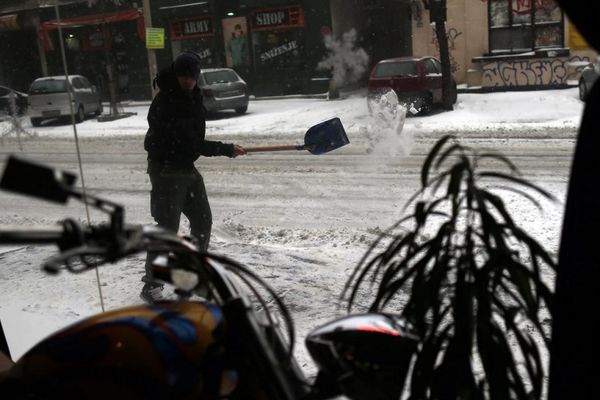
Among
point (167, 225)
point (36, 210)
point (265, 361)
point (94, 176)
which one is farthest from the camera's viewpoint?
point (94, 176)

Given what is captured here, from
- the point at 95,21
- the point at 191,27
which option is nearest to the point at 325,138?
the point at 95,21

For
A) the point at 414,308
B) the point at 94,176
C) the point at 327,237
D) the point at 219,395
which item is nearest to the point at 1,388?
the point at 219,395

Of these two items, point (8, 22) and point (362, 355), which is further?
point (8, 22)

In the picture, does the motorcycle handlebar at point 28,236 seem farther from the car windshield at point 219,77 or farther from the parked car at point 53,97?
the car windshield at point 219,77

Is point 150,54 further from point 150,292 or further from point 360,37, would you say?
point 360,37

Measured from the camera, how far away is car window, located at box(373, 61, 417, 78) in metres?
15.4

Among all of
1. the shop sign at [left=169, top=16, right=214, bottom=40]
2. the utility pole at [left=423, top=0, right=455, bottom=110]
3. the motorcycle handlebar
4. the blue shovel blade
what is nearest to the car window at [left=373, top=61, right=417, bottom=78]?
the utility pole at [left=423, top=0, right=455, bottom=110]

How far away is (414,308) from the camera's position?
83.2 inches

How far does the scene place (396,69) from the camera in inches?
619

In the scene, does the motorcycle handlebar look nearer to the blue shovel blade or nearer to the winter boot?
the winter boot

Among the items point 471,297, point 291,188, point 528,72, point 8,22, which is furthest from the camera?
point 528,72

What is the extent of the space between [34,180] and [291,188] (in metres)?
8.85

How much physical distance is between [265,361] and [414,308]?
66cm

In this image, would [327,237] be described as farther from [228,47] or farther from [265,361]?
[228,47]
